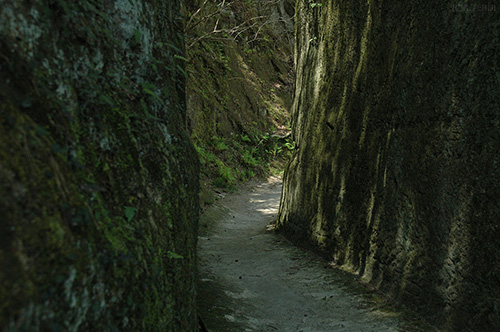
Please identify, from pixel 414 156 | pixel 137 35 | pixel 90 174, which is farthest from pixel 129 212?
pixel 414 156

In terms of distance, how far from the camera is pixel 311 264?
6.05 m

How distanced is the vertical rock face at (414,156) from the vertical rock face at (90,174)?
2404 millimetres

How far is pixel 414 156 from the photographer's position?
4078 mm

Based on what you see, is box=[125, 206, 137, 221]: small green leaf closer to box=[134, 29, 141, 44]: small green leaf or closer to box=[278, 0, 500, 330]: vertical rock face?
box=[134, 29, 141, 44]: small green leaf

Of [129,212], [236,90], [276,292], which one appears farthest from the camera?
[236,90]

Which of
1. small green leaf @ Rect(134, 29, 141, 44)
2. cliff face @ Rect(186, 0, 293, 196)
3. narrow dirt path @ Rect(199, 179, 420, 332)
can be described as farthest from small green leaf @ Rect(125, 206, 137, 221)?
cliff face @ Rect(186, 0, 293, 196)

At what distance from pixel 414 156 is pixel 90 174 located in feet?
11.1

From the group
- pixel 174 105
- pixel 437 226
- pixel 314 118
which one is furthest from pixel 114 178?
pixel 314 118

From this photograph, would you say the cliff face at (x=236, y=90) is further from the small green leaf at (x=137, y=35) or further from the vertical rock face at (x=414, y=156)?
the small green leaf at (x=137, y=35)

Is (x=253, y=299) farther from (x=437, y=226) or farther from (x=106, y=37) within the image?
(x=106, y=37)

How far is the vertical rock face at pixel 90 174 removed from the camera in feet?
4.71

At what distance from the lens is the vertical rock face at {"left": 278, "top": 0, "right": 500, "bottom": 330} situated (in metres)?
3.19

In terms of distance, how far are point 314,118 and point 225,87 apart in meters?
10.5

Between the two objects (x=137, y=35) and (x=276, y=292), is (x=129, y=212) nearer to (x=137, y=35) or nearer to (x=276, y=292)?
(x=137, y=35)
